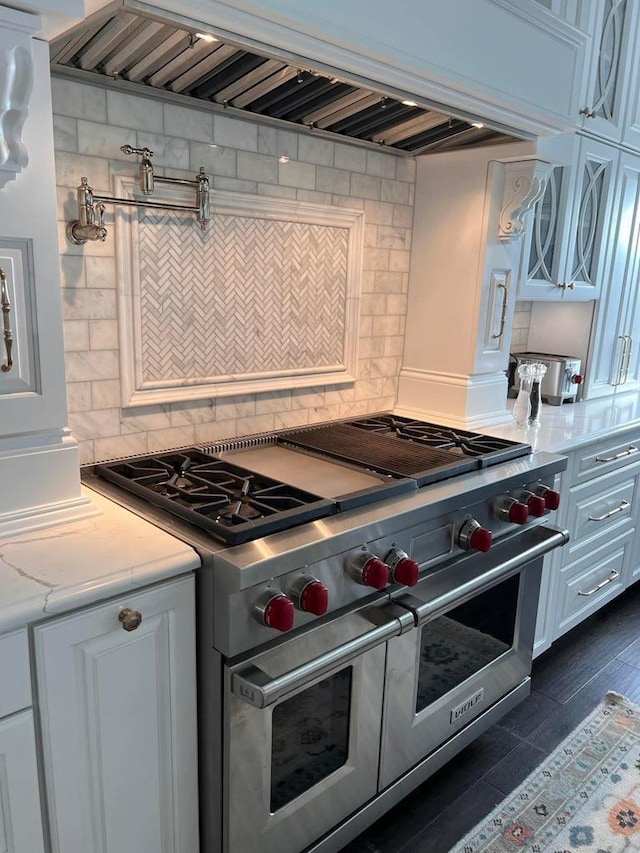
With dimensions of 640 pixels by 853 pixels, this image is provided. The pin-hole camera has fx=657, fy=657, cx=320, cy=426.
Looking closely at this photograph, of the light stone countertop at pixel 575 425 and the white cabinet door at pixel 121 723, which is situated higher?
the light stone countertop at pixel 575 425

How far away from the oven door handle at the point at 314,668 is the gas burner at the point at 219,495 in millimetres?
259

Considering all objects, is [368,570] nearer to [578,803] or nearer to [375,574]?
[375,574]

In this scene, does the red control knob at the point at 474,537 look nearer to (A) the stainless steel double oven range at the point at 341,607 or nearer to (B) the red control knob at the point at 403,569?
(A) the stainless steel double oven range at the point at 341,607

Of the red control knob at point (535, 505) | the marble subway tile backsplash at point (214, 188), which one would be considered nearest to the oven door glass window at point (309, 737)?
the red control knob at point (535, 505)

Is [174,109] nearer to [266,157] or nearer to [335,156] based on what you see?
[266,157]

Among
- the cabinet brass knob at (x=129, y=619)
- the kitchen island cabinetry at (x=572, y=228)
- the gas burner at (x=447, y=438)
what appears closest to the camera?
the cabinet brass knob at (x=129, y=619)

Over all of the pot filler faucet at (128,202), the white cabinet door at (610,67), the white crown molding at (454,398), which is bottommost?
the white crown molding at (454,398)

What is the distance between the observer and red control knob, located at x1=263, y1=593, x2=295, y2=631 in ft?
4.06

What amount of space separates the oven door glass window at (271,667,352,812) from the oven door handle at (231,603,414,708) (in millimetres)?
155

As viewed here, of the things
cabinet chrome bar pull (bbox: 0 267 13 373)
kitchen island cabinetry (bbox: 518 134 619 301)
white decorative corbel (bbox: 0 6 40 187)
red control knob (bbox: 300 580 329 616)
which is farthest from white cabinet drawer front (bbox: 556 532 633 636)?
white decorative corbel (bbox: 0 6 40 187)

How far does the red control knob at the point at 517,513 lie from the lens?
1.82 metres

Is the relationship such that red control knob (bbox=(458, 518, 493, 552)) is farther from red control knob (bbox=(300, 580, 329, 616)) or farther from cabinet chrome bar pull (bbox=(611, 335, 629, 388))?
cabinet chrome bar pull (bbox=(611, 335, 629, 388))

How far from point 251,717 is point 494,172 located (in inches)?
75.5

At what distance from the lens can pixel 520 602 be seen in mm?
2090
